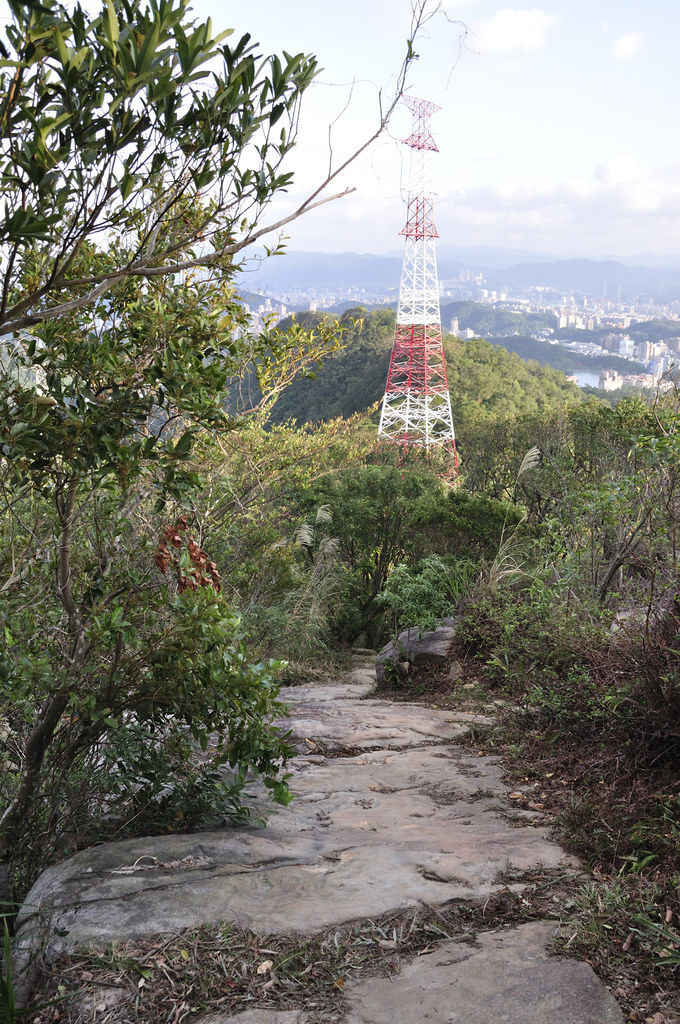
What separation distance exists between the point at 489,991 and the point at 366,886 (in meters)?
0.66

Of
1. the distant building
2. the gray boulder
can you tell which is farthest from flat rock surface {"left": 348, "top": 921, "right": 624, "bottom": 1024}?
the distant building

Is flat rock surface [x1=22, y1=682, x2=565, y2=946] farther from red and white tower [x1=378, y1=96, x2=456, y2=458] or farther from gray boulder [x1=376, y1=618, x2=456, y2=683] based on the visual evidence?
red and white tower [x1=378, y1=96, x2=456, y2=458]

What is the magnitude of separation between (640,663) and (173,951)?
2.33 meters

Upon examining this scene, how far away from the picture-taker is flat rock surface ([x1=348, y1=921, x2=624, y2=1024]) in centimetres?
192

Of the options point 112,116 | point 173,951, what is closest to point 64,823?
point 173,951

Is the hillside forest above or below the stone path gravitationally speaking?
above

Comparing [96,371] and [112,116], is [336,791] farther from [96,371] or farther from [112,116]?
[112,116]

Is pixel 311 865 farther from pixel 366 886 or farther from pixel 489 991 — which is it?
pixel 489 991

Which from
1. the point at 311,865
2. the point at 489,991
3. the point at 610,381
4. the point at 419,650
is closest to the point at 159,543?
the point at 311,865

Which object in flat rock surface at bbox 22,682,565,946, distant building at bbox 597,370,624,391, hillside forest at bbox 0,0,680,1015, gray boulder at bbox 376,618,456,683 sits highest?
distant building at bbox 597,370,624,391

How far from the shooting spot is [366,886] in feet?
8.48

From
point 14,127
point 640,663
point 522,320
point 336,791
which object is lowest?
point 336,791

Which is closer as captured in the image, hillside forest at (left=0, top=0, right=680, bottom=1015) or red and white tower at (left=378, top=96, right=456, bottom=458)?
hillside forest at (left=0, top=0, right=680, bottom=1015)

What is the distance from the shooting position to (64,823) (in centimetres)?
281
